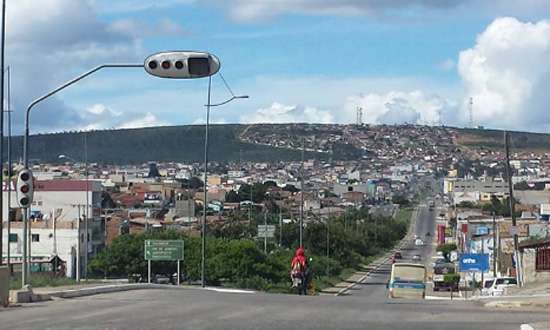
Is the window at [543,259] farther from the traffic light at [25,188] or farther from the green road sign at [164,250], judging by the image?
the traffic light at [25,188]

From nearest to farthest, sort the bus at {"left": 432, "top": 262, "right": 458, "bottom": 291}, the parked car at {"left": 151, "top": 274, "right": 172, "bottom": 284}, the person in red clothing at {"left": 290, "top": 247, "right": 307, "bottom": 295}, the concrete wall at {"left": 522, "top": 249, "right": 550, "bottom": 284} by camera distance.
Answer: the person in red clothing at {"left": 290, "top": 247, "right": 307, "bottom": 295}, the concrete wall at {"left": 522, "top": 249, "right": 550, "bottom": 284}, the parked car at {"left": 151, "top": 274, "right": 172, "bottom": 284}, the bus at {"left": 432, "top": 262, "right": 458, "bottom": 291}

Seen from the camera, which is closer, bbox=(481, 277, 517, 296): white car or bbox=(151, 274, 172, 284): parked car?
bbox=(481, 277, 517, 296): white car

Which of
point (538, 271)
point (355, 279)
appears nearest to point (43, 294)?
point (538, 271)

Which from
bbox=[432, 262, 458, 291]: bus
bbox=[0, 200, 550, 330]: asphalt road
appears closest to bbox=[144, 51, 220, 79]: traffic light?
bbox=[0, 200, 550, 330]: asphalt road

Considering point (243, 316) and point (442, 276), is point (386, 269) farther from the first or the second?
point (243, 316)

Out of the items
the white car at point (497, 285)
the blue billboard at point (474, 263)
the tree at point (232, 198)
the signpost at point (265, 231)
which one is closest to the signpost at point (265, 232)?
the signpost at point (265, 231)

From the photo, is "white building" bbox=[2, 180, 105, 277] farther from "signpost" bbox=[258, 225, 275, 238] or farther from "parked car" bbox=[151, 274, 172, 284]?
"signpost" bbox=[258, 225, 275, 238]

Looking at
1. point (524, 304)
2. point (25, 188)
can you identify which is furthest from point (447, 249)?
point (25, 188)
